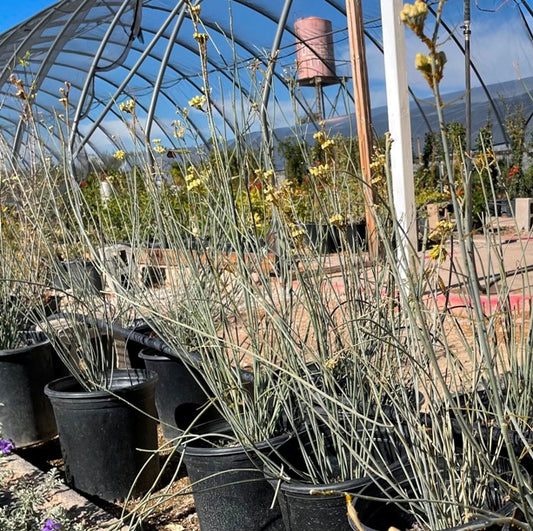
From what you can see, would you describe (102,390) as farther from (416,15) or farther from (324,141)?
(416,15)

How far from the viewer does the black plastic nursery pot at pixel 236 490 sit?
5.55 ft

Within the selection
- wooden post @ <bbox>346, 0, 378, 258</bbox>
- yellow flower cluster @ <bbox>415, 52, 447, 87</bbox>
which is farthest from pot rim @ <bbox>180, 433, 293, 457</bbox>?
wooden post @ <bbox>346, 0, 378, 258</bbox>

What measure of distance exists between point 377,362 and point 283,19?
5.05 m

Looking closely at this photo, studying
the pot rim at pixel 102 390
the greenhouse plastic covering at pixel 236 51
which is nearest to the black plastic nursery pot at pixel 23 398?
the pot rim at pixel 102 390

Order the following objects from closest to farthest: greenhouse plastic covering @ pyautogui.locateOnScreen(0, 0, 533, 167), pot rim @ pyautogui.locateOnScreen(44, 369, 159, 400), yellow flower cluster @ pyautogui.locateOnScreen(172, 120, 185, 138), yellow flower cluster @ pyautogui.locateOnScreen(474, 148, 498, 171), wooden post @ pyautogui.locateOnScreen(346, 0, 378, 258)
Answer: yellow flower cluster @ pyautogui.locateOnScreen(474, 148, 498, 171) → yellow flower cluster @ pyautogui.locateOnScreen(172, 120, 185, 138) → pot rim @ pyautogui.locateOnScreen(44, 369, 159, 400) → wooden post @ pyautogui.locateOnScreen(346, 0, 378, 258) → greenhouse plastic covering @ pyautogui.locateOnScreen(0, 0, 533, 167)

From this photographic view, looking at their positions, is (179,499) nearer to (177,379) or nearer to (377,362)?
(177,379)

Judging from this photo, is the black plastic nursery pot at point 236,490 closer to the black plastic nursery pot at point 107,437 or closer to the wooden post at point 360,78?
the black plastic nursery pot at point 107,437

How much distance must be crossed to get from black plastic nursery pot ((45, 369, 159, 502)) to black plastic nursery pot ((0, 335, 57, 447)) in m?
0.65

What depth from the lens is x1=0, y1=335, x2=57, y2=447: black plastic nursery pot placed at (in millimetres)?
2975

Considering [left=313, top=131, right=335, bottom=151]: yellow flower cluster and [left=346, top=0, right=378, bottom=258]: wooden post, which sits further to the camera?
[left=346, top=0, right=378, bottom=258]: wooden post

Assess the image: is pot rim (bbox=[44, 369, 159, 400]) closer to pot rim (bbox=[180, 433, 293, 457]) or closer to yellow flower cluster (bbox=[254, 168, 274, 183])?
pot rim (bbox=[180, 433, 293, 457])

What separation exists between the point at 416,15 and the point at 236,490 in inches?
53.1

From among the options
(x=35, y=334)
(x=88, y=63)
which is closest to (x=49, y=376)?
(x=35, y=334)

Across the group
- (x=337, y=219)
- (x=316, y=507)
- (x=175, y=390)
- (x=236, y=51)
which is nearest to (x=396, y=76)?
(x=175, y=390)
